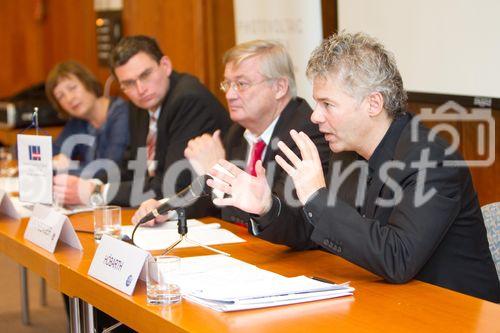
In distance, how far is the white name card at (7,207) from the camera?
11.1 ft

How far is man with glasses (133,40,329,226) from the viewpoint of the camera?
128 inches

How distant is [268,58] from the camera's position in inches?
131

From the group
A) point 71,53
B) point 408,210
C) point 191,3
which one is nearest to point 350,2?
point 191,3

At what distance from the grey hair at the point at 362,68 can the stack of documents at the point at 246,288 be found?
0.61 m

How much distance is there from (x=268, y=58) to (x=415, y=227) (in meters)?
1.30

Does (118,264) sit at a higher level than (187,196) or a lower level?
lower

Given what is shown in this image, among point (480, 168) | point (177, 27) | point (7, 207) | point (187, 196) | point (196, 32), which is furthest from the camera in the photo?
point (177, 27)

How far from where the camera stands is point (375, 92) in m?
2.46

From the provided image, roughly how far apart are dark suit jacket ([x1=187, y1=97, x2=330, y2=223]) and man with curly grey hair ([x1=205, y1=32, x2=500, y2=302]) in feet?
1.36

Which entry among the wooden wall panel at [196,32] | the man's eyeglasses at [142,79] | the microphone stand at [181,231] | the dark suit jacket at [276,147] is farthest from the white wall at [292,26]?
the microphone stand at [181,231]

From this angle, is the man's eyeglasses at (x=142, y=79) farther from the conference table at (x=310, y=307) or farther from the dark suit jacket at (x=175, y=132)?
the conference table at (x=310, y=307)

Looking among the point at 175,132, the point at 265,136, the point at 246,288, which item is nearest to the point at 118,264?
the point at 246,288

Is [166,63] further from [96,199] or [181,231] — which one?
[181,231]

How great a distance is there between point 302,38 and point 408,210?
2.48 meters
